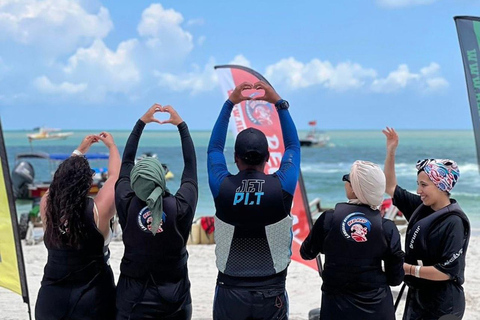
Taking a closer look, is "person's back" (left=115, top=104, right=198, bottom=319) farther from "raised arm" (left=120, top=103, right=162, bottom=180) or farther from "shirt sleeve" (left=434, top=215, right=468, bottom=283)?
"shirt sleeve" (left=434, top=215, right=468, bottom=283)

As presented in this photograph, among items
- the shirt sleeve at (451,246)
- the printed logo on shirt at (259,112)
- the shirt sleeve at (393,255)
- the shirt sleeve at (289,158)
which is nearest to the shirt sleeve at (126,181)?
the shirt sleeve at (289,158)

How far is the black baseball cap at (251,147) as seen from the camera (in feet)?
10.1

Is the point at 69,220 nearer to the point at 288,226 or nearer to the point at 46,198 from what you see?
the point at 46,198

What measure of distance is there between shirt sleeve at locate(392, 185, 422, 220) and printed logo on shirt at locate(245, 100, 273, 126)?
279cm

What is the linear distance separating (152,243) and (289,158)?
91cm

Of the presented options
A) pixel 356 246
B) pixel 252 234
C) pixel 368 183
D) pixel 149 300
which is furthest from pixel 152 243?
pixel 368 183

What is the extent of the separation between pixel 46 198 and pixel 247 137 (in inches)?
47.8

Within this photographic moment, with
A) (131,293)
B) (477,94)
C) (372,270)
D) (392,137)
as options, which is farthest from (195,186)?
(477,94)

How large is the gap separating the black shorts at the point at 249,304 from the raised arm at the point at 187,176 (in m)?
0.47

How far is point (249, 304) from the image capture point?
10.0 ft

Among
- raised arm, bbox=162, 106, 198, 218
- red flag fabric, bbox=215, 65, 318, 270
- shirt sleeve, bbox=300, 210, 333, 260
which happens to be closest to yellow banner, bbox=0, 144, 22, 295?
raised arm, bbox=162, 106, 198, 218

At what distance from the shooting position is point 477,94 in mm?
4602

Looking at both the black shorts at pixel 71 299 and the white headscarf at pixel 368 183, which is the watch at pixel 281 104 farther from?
the black shorts at pixel 71 299

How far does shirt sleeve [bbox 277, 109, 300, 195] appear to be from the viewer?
3.13 m
